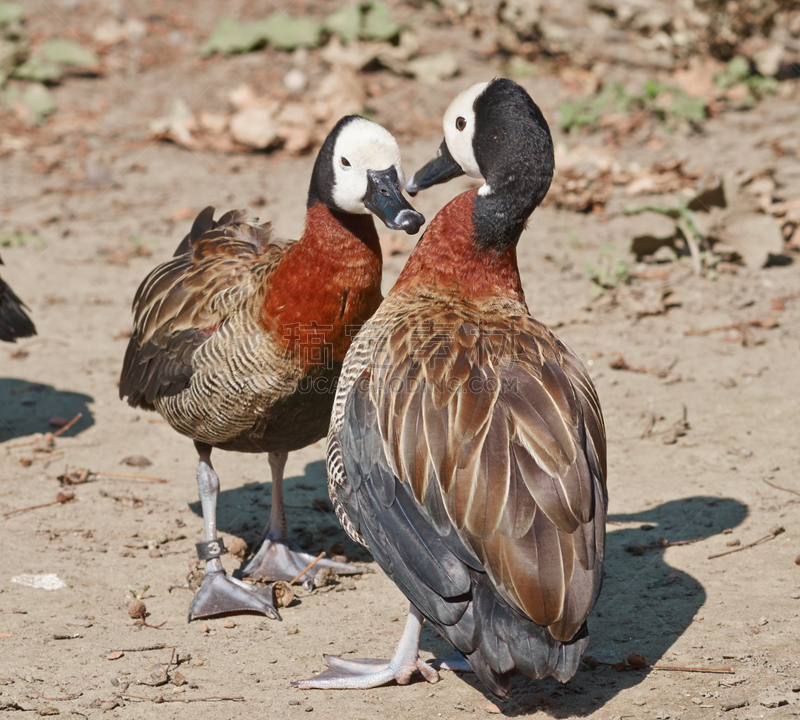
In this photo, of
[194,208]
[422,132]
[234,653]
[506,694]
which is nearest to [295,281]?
[234,653]

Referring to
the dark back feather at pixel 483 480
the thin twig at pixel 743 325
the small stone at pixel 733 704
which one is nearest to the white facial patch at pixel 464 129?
the dark back feather at pixel 483 480

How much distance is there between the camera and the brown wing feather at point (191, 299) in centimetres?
470

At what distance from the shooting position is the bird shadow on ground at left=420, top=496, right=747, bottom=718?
11.8 ft

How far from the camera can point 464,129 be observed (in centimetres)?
431

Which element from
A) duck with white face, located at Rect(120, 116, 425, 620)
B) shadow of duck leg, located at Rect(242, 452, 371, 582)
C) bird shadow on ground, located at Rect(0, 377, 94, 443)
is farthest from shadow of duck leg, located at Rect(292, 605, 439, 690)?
bird shadow on ground, located at Rect(0, 377, 94, 443)

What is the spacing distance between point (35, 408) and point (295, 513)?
226 cm

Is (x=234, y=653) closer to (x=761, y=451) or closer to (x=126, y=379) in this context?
(x=126, y=379)

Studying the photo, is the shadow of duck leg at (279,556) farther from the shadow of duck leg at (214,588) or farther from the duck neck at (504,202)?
the duck neck at (504,202)

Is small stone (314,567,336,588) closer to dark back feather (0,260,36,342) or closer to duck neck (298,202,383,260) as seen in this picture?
duck neck (298,202,383,260)

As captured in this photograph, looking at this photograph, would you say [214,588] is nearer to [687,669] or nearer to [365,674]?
[365,674]

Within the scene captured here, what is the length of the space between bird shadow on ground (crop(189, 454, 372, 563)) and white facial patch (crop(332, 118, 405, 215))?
2.06 meters

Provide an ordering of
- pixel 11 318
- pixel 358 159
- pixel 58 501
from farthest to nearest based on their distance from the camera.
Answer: pixel 11 318 → pixel 58 501 → pixel 358 159

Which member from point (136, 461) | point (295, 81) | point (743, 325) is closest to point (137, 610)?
point (136, 461)

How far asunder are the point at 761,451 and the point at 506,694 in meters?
2.84
